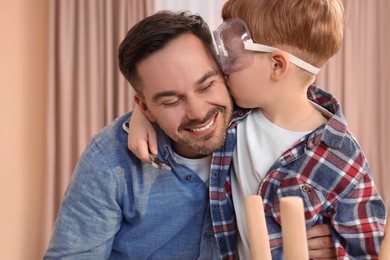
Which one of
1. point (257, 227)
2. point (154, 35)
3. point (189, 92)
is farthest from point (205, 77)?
point (257, 227)

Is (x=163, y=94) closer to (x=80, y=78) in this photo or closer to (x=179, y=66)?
(x=179, y=66)

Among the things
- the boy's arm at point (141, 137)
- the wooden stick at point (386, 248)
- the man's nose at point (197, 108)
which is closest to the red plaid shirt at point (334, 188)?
the man's nose at point (197, 108)

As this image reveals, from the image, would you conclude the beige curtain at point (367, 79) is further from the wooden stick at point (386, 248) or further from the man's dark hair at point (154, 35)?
the wooden stick at point (386, 248)

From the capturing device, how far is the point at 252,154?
4.42ft

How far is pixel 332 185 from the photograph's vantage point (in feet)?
4.14

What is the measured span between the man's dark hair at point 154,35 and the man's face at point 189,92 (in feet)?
0.05

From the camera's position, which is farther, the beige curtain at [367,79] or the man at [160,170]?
the beige curtain at [367,79]

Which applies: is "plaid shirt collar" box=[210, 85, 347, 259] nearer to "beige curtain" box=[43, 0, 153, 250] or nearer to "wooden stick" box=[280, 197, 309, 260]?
"wooden stick" box=[280, 197, 309, 260]

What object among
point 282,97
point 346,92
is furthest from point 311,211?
point 346,92

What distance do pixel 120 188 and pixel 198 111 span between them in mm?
345

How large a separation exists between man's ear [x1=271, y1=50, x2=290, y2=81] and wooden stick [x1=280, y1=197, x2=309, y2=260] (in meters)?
0.86

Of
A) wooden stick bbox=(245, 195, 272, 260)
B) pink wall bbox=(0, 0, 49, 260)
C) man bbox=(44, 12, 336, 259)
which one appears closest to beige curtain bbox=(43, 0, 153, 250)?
pink wall bbox=(0, 0, 49, 260)

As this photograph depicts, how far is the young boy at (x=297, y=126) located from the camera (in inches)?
47.8

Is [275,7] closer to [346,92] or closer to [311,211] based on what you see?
[311,211]
